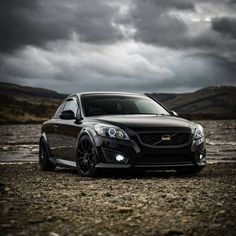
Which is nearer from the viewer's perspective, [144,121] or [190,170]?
[144,121]

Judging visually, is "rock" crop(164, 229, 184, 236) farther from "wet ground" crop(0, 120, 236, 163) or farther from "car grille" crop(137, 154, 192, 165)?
"wet ground" crop(0, 120, 236, 163)

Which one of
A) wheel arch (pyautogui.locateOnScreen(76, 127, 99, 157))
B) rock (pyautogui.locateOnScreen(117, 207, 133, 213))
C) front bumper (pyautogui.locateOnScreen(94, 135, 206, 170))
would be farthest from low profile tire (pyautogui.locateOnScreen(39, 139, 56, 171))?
rock (pyautogui.locateOnScreen(117, 207, 133, 213))

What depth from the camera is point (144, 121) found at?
11.1m

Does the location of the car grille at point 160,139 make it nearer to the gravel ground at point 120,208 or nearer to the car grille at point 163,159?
the car grille at point 163,159

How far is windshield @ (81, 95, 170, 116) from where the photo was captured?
1219cm

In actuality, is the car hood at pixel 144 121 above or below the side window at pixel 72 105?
below

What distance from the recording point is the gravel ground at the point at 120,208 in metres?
5.66


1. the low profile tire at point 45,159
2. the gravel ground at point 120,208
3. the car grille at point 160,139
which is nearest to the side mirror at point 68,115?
the car grille at point 160,139

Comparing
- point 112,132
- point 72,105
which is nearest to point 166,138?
point 112,132

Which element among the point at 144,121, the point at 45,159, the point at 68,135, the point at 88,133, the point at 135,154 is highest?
the point at 144,121

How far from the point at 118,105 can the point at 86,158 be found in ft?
5.11

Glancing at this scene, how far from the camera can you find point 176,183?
965 centimetres

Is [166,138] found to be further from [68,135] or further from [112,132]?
[68,135]

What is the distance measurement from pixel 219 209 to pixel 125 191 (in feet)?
7.23
